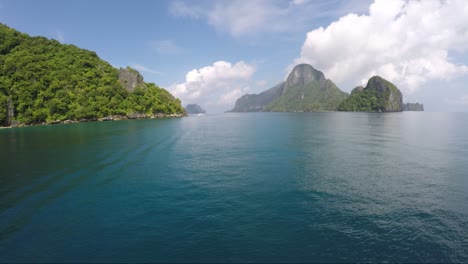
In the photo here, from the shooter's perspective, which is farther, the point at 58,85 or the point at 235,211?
the point at 58,85

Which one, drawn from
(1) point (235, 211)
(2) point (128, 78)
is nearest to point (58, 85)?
(2) point (128, 78)

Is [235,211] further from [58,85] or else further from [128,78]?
[128,78]

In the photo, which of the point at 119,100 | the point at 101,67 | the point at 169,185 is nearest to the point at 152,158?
the point at 169,185

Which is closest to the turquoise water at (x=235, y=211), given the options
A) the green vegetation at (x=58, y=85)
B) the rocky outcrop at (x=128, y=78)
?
the green vegetation at (x=58, y=85)

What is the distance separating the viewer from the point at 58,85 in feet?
420

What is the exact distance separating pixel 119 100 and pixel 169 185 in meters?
154

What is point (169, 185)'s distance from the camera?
2398 cm

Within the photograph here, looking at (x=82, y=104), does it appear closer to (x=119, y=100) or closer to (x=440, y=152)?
(x=119, y=100)

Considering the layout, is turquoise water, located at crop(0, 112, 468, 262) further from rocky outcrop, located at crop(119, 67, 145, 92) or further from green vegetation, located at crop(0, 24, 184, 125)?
rocky outcrop, located at crop(119, 67, 145, 92)

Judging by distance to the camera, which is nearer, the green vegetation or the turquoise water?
the turquoise water

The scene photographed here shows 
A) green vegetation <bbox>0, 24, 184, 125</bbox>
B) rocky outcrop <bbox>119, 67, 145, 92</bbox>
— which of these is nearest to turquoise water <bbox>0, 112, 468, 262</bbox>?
green vegetation <bbox>0, 24, 184, 125</bbox>

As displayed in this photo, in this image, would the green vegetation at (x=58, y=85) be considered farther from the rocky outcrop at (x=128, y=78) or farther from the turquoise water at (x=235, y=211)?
the turquoise water at (x=235, y=211)

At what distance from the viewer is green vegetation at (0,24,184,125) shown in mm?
110750

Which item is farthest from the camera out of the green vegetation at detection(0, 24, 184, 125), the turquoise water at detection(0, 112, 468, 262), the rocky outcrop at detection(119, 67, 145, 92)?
the rocky outcrop at detection(119, 67, 145, 92)
